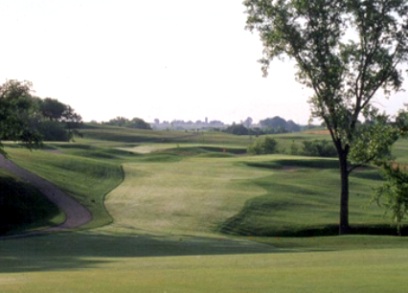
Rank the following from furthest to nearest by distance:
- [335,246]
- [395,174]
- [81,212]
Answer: [81,212], [335,246], [395,174]

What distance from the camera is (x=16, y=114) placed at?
5753 centimetres

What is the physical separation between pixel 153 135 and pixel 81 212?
116821mm

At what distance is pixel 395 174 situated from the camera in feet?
140

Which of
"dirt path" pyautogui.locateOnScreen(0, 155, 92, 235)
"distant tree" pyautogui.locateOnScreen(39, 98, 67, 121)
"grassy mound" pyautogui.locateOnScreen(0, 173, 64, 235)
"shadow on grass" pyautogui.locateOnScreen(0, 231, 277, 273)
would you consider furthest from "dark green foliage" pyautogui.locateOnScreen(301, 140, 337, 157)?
"shadow on grass" pyautogui.locateOnScreen(0, 231, 277, 273)

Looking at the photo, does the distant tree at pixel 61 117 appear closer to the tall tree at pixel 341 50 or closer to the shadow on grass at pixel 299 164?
the shadow on grass at pixel 299 164

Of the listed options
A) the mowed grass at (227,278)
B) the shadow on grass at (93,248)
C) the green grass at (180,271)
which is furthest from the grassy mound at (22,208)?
the mowed grass at (227,278)

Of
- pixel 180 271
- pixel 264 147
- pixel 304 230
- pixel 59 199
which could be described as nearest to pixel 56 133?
pixel 264 147

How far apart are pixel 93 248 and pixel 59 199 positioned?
2129 centimetres

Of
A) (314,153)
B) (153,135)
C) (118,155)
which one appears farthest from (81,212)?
(153,135)

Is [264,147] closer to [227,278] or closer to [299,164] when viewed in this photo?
[299,164]

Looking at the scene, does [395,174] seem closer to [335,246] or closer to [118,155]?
[335,246]

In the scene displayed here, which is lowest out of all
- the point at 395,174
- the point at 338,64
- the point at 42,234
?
the point at 42,234

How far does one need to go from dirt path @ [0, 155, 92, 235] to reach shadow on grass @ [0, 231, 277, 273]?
542 centimetres

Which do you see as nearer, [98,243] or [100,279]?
[100,279]
